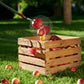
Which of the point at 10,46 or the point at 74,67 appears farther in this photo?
the point at 10,46

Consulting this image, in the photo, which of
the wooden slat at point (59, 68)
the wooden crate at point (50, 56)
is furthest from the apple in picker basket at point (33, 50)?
the wooden slat at point (59, 68)

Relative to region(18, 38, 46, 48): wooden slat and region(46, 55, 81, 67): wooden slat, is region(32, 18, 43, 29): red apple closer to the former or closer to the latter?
region(18, 38, 46, 48): wooden slat

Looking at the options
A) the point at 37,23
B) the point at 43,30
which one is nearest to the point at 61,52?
the point at 43,30

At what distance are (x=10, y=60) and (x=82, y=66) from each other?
1465mm

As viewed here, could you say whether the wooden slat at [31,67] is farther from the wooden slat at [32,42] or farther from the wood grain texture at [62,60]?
the wooden slat at [32,42]

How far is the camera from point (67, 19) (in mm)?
15547

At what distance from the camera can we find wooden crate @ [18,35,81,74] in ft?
15.9

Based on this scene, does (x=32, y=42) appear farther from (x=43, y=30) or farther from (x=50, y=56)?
(x=50, y=56)

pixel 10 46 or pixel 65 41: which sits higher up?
pixel 65 41

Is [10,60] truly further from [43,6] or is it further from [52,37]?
[43,6]

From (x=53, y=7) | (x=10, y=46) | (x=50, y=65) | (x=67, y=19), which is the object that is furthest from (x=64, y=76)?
(x=53, y=7)

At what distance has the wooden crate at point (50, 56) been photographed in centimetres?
484

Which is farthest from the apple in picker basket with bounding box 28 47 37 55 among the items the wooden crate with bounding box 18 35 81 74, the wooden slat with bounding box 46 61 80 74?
the wooden slat with bounding box 46 61 80 74

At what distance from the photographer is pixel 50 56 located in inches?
192
